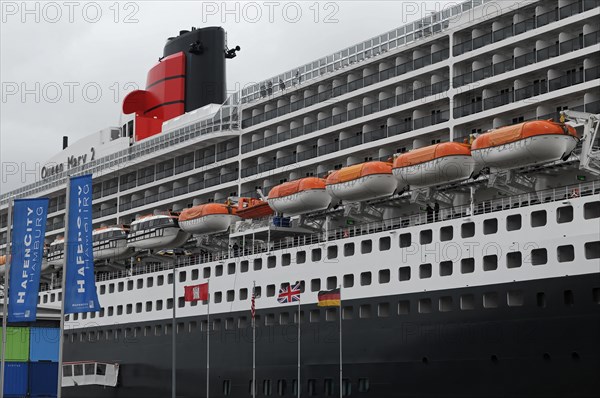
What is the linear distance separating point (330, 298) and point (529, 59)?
39.1 ft

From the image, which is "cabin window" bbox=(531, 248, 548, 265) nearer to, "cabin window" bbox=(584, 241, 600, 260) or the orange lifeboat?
"cabin window" bbox=(584, 241, 600, 260)

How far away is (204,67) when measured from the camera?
6175 centimetres

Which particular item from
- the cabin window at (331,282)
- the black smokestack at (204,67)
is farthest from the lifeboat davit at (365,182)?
the black smokestack at (204,67)

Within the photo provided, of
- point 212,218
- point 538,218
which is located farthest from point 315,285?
point 538,218

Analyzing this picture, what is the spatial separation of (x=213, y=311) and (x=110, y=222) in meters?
16.1

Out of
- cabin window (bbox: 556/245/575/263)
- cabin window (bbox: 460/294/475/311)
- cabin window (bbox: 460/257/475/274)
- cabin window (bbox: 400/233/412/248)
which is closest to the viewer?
cabin window (bbox: 556/245/575/263)

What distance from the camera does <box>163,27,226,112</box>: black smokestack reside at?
61.3 m

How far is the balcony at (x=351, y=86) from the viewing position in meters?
43.8

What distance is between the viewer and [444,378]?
3672cm

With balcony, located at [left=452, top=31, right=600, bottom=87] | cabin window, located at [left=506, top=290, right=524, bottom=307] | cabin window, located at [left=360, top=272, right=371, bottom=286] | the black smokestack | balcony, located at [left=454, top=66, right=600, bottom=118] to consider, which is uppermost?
the black smokestack

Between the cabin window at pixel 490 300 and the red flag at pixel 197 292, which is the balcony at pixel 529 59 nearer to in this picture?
the cabin window at pixel 490 300

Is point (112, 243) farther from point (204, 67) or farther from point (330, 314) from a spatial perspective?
point (330, 314)

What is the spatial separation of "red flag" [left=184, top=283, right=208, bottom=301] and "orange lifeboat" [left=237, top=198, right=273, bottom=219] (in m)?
3.86

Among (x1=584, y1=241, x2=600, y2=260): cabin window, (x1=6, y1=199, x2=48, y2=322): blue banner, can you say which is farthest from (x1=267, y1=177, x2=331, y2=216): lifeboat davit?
(x1=584, y1=241, x2=600, y2=260): cabin window
